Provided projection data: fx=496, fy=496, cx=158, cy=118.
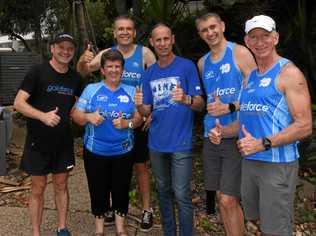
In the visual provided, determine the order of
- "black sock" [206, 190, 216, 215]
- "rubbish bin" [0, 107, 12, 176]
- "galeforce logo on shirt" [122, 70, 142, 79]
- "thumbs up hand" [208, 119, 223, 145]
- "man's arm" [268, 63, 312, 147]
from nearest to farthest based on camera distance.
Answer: "man's arm" [268, 63, 312, 147] < "thumbs up hand" [208, 119, 223, 145] < "galeforce logo on shirt" [122, 70, 142, 79] < "black sock" [206, 190, 216, 215] < "rubbish bin" [0, 107, 12, 176]

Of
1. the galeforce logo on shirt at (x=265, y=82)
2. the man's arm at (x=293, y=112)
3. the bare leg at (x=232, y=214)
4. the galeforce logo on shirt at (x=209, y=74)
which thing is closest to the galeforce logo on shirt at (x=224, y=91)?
the galeforce logo on shirt at (x=209, y=74)

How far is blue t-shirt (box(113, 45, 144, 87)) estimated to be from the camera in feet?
13.8

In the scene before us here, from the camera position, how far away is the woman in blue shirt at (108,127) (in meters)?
3.86

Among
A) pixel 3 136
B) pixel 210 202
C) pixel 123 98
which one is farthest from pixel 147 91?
pixel 3 136

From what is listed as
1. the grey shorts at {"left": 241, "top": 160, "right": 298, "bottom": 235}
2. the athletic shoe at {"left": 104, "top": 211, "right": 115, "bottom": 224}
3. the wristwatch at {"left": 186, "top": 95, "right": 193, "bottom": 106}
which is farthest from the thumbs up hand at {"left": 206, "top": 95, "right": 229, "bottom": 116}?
the athletic shoe at {"left": 104, "top": 211, "right": 115, "bottom": 224}

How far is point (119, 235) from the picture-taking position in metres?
4.28

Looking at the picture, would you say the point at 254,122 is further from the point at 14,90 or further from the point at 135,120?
the point at 14,90

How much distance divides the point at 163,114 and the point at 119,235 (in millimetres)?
1221

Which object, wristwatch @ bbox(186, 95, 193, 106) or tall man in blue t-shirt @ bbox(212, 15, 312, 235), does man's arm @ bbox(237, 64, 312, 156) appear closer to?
tall man in blue t-shirt @ bbox(212, 15, 312, 235)

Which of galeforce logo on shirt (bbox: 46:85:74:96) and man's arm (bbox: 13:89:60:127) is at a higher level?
galeforce logo on shirt (bbox: 46:85:74:96)

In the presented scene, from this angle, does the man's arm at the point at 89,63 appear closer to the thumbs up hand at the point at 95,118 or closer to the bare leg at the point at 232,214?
the thumbs up hand at the point at 95,118

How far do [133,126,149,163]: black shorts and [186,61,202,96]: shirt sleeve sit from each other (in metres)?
0.86

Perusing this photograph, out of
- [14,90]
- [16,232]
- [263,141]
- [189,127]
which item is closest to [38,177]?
[16,232]

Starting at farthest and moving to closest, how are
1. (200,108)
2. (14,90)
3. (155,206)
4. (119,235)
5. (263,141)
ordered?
(14,90) → (155,206) → (119,235) → (200,108) → (263,141)
